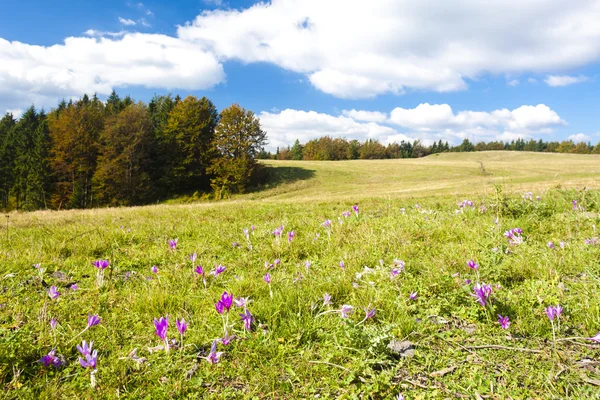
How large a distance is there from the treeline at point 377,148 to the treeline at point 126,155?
132ft

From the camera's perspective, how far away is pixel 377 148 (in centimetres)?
11456

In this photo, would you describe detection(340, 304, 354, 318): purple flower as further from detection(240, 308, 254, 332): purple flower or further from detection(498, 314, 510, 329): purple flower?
detection(498, 314, 510, 329): purple flower

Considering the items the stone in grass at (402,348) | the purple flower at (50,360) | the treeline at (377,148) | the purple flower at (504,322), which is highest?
the treeline at (377,148)

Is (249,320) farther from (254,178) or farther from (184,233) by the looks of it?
(254,178)

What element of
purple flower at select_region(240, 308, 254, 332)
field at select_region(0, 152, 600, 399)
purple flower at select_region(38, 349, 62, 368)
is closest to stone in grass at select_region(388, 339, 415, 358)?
field at select_region(0, 152, 600, 399)

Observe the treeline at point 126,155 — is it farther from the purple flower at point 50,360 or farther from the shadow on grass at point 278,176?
the purple flower at point 50,360

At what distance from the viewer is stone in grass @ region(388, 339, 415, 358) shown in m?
2.24

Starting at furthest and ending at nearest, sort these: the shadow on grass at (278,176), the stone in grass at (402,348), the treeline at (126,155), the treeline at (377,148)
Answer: the treeline at (377,148), the shadow on grass at (278,176), the treeline at (126,155), the stone in grass at (402,348)

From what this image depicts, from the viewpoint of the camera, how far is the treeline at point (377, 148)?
10325cm

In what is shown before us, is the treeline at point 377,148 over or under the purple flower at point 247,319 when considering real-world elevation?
over

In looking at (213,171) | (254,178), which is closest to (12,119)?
(213,171)

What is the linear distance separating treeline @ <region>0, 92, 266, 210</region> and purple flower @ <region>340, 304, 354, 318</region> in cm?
3398

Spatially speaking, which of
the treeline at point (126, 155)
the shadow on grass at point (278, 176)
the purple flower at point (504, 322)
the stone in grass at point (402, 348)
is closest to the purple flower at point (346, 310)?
the stone in grass at point (402, 348)

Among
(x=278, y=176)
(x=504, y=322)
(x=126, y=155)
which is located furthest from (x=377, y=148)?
(x=504, y=322)
